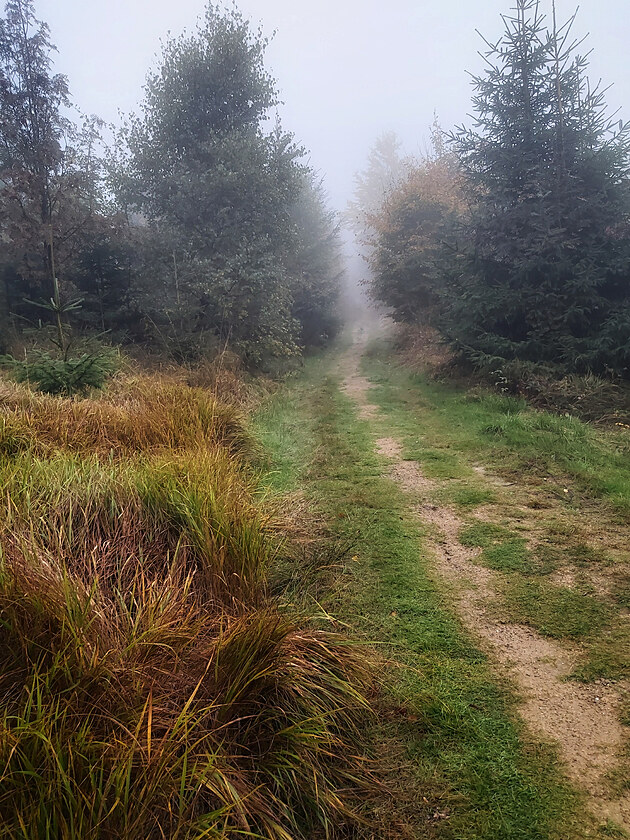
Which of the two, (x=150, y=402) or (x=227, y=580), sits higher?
(x=150, y=402)

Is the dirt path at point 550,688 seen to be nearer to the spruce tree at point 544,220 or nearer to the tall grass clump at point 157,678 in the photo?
the tall grass clump at point 157,678

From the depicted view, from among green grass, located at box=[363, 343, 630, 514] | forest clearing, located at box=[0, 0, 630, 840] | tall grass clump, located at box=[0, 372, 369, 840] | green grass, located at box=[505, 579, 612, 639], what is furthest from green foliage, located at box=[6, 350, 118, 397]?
green grass, located at box=[505, 579, 612, 639]

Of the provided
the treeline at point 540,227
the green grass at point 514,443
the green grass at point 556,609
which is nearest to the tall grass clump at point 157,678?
the green grass at point 556,609

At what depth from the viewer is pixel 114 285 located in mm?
12375

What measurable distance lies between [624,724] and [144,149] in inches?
532

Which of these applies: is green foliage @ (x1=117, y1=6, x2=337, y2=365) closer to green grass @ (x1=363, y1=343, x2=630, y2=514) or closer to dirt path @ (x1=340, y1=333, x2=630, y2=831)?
green grass @ (x1=363, y1=343, x2=630, y2=514)

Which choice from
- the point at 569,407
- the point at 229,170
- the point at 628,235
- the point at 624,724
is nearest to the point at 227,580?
the point at 624,724

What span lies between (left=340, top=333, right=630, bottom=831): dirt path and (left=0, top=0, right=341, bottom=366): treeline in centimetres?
841

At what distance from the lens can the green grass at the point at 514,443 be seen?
436 centimetres

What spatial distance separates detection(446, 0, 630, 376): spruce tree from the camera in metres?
7.37

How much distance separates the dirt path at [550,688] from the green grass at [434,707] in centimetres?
8

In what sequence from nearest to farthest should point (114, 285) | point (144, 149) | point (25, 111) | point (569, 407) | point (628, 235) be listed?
point (569, 407) → point (628, 235) → point (25, 111) → point (144, 149) → point (114, 285)

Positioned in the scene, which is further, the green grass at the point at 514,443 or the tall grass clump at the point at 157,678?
the green grass at the point at 514,443

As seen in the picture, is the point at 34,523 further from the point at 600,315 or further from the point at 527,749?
the point at 600,315
